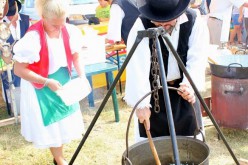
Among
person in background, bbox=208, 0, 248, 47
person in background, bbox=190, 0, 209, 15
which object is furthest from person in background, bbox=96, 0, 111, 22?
person in background, bbox=208, 0, 248, 47

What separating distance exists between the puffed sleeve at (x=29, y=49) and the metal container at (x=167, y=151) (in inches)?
52.0

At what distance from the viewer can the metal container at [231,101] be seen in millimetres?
3771

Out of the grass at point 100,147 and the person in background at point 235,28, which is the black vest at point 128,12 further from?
the person in background at point 235,28

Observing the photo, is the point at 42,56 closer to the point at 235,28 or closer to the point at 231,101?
the point at 231,101

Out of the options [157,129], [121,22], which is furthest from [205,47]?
[121,22]

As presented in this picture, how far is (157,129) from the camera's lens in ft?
8.43

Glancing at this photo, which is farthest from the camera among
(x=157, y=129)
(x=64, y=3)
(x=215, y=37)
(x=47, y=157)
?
(x=215, y=37)

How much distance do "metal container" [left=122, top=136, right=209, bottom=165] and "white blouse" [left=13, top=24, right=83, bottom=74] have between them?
1322 millimetres

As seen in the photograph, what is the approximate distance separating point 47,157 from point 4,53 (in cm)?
149

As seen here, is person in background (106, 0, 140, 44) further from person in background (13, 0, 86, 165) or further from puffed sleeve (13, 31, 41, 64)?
puffed sleeve (13, 31, 41, 64)

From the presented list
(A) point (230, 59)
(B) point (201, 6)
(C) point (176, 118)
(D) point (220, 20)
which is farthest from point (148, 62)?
(B) point (201, 6)

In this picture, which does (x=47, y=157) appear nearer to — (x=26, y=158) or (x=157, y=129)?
(x=26, y=158)

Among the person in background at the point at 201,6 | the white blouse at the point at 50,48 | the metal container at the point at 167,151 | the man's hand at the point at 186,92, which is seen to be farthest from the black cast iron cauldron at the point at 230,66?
the person in background at the point at 201,6

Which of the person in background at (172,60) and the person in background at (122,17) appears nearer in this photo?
the person in background at (172,60)
